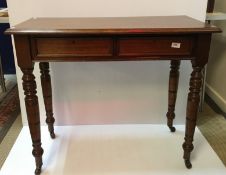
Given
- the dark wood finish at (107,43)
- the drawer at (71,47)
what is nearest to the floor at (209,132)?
the dark wood finish at (107,43)

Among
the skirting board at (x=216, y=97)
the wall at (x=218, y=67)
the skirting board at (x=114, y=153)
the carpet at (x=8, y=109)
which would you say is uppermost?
the wall at (x=218, y=67)

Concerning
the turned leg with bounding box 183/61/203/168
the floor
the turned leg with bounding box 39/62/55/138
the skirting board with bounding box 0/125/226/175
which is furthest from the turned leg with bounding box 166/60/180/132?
the turned leg with bounding box 39/62/55/138

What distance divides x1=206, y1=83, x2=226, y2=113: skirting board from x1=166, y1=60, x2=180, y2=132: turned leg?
1.87 ft

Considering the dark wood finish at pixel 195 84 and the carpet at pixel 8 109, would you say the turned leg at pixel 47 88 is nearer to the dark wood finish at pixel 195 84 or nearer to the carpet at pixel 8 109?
the carpet at pixel 8 109

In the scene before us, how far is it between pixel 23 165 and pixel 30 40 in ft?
2.30

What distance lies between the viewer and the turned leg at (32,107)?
45.6 inches

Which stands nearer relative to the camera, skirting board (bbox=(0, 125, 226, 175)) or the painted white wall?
skirting board (bbox=(0, 125, 226, 175))

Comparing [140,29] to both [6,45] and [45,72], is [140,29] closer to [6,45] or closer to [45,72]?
[45,72]

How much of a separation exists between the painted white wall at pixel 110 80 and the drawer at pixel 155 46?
1.69 feet

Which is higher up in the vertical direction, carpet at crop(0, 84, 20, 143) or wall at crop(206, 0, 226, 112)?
wall at crop(206, 0, 226, 112)

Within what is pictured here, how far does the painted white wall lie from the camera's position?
5.11 feet

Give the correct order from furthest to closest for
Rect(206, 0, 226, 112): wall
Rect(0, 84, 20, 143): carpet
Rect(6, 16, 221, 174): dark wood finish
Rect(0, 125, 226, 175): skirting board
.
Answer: Rect(206, 0, 226, 112): wall
Rect(0, 84, 20, 143): carpet
Rect(0, 125, 226, 175): skirting board
Rect(6, 16, 221, 174): dark wood finish

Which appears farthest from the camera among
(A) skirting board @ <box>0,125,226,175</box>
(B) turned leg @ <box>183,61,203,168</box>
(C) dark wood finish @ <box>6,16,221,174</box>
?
(A) skirting board @ <box>0,125,226,175</box>

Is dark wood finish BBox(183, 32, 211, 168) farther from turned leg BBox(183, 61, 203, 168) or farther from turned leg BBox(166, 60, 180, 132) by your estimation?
turned leg BBox(166, 60, 180, 132)
